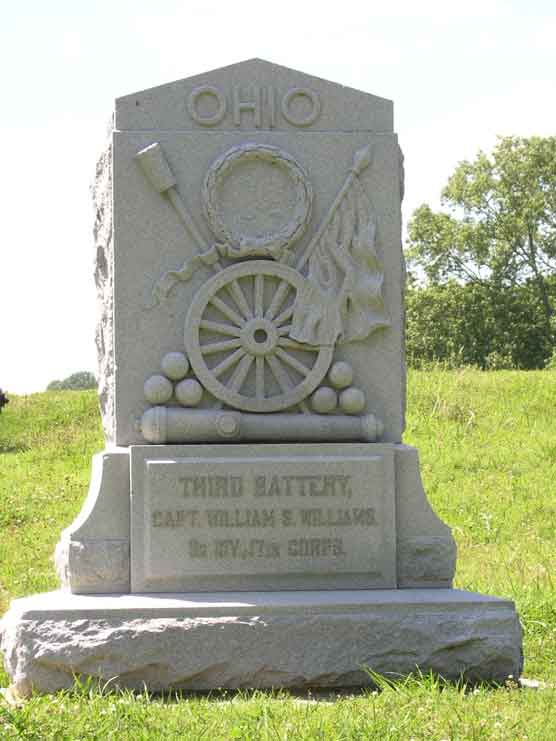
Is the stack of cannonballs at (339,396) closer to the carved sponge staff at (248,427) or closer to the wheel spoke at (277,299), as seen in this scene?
the carved sponge staff at (248,427)

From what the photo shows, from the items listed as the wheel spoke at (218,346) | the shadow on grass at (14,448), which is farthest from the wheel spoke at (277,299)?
the shadow on grass at (14,448)

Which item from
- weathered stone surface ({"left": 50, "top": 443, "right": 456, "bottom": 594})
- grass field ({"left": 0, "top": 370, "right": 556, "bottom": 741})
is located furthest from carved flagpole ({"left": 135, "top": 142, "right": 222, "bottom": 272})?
grass field ({"left": 0, "top": 370, "right": 556, "bottom": 741})

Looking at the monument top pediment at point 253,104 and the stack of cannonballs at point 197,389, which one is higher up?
the monument top pediment at point 253,104

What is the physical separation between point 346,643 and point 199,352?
5.82 ft

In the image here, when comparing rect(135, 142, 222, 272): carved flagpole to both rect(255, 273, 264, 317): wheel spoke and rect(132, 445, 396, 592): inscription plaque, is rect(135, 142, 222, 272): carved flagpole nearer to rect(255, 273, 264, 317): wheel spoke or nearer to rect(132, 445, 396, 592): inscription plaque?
rect(255, 273, 264, 317): wheel spoke

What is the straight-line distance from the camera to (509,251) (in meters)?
33.0

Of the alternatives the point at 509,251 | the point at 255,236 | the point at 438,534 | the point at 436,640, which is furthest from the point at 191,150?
the point at 509,251

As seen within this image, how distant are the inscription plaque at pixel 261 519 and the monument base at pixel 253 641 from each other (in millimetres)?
265

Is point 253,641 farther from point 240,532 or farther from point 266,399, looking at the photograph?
point 266,399

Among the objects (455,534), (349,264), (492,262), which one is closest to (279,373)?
(349,264)

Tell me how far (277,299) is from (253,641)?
191 cm

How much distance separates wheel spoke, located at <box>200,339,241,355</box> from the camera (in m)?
6.75

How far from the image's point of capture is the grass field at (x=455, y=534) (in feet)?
16.7

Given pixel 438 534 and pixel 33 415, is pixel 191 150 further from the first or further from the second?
pixel 33 415
